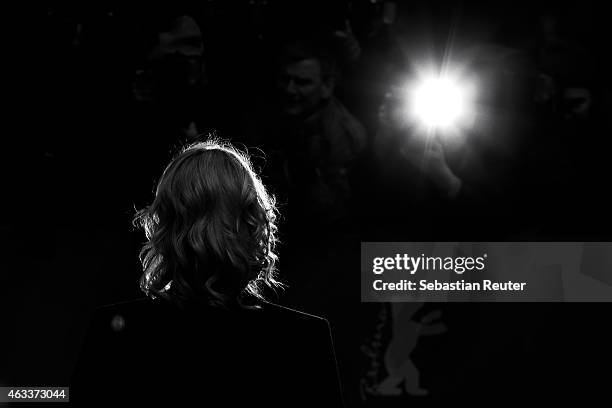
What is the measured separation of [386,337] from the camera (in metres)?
3.74

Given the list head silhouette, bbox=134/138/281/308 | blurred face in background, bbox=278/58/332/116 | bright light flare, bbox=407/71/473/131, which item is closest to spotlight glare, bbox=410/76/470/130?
bright light flare, bbox=407/71/473/131

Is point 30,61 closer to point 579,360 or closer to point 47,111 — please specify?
point 47,111

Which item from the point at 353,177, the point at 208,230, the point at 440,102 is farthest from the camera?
the point at 353,177

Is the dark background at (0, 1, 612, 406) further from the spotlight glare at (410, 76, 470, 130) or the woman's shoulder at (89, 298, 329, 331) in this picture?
the woman's shoulder at (89, 298, 329, 331)

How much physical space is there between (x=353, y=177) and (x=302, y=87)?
1.79 feet

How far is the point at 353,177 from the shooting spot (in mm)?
3832

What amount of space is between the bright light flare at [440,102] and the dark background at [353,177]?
0.46ft

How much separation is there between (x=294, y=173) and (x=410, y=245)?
71cm

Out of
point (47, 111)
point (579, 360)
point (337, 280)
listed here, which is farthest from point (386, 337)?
point (47, 111)
